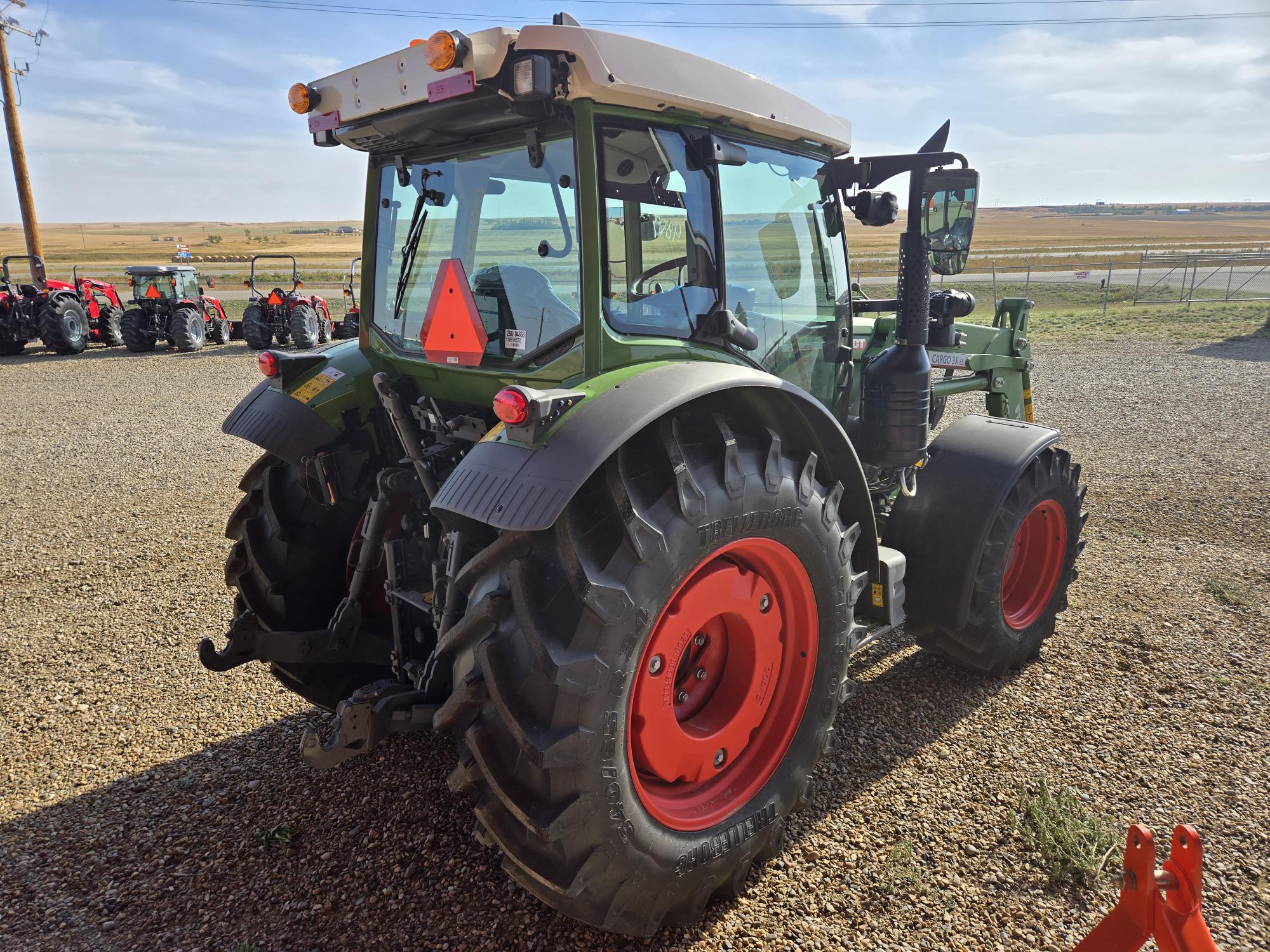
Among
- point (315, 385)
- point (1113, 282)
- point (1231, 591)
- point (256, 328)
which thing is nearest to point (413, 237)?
point (315, 385)

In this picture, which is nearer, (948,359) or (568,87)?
(568,87)

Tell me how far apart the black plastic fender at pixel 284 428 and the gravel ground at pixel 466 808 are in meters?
1.30

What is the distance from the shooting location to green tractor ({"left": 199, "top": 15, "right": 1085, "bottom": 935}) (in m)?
2.11

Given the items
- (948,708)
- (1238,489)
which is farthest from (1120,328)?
(948,708)

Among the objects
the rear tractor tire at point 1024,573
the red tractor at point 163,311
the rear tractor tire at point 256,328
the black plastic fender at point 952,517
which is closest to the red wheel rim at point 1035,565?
the rear tractor tire at point 1024,573

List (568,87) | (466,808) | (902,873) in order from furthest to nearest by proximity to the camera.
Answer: (466,808), (902,873), (568,87)

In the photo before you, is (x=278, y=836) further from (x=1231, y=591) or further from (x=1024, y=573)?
(x=1231, y=591)

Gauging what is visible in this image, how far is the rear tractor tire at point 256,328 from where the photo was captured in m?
17.2

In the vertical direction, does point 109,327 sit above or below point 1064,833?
above

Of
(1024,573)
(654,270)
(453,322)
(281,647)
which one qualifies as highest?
(654,270)

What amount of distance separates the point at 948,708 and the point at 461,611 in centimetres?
241

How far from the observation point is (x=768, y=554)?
2562 millimetres

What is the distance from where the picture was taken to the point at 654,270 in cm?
267

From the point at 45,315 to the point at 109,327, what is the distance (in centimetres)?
168
